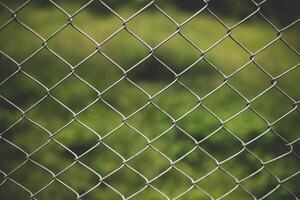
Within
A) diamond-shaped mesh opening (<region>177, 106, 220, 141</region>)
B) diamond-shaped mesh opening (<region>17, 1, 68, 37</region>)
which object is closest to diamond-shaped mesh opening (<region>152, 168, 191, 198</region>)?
diamond-shaped mesh opening (<region>177, 106, 220, 141</region>)

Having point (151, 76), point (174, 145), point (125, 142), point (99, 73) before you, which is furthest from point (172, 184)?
point (99, 73)

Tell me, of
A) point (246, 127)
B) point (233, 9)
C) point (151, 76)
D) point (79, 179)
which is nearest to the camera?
point (79, 179)

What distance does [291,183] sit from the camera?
8.74ft

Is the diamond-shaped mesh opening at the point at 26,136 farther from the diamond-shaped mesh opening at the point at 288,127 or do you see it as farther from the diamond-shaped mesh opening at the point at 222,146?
the diamond-shaped mesh opening at the point at 288,127

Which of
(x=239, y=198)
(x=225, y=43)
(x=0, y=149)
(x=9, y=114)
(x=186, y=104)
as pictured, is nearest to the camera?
(x=239, y=198)

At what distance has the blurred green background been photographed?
264cm

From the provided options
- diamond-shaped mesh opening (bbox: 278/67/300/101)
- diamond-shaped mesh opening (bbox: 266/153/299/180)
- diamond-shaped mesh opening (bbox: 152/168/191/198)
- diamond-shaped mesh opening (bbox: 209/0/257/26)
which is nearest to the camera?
diamond-shaped mesh opening (bbox: 152/168/191/198)

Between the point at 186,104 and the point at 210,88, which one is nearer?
the point at 186,104

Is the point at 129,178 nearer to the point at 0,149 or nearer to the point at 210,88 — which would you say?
the point at 0,149

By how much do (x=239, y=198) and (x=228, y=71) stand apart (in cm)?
130

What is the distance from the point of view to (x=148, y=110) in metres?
3.15

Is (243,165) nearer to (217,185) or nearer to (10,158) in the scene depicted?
(217,185)

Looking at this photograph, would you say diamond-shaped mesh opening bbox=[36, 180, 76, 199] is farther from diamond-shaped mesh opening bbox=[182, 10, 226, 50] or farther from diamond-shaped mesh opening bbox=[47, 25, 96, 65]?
diamond-shaped mesh opening bbox=[182, 10, 226, 50]

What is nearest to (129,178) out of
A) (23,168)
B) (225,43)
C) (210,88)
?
(23,168)
